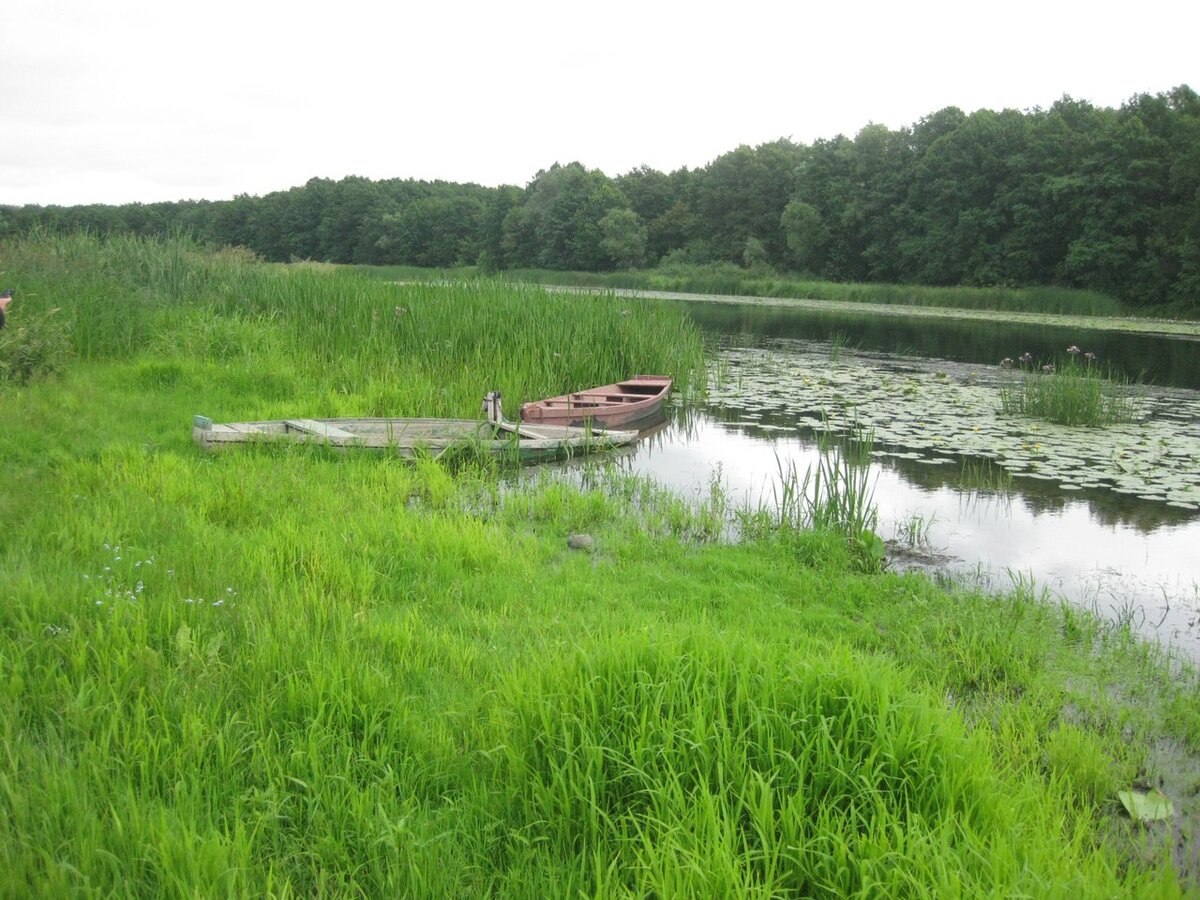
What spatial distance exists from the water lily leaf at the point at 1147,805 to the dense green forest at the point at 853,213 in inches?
581

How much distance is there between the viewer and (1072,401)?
10.4m

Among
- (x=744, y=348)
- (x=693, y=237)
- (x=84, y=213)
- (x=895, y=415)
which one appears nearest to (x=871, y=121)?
(x=693, y=237)

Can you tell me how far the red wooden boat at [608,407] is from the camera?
Answer: 948 cm

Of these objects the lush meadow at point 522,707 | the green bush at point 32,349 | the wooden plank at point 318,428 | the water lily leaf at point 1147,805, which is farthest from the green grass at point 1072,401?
the green bush at point 32,349

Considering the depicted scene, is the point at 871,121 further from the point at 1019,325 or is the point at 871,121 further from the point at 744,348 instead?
the point at 744,348

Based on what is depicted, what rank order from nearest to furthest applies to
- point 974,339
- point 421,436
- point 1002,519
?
point 1002,519 → point 421,436 → point 974,339

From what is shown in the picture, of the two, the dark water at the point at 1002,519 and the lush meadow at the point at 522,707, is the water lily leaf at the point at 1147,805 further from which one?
the dark water at the point at 1002,519

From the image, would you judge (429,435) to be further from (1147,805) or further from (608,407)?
(1147,805)

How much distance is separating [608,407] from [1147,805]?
7516 mm

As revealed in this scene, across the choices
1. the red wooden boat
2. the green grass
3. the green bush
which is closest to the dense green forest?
the green bush

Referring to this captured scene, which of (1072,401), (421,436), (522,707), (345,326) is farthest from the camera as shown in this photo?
(345,326)

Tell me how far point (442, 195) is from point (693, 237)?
107ft

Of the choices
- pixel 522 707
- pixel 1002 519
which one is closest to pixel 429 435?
pixel 1002 519

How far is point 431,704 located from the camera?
9.56ft
